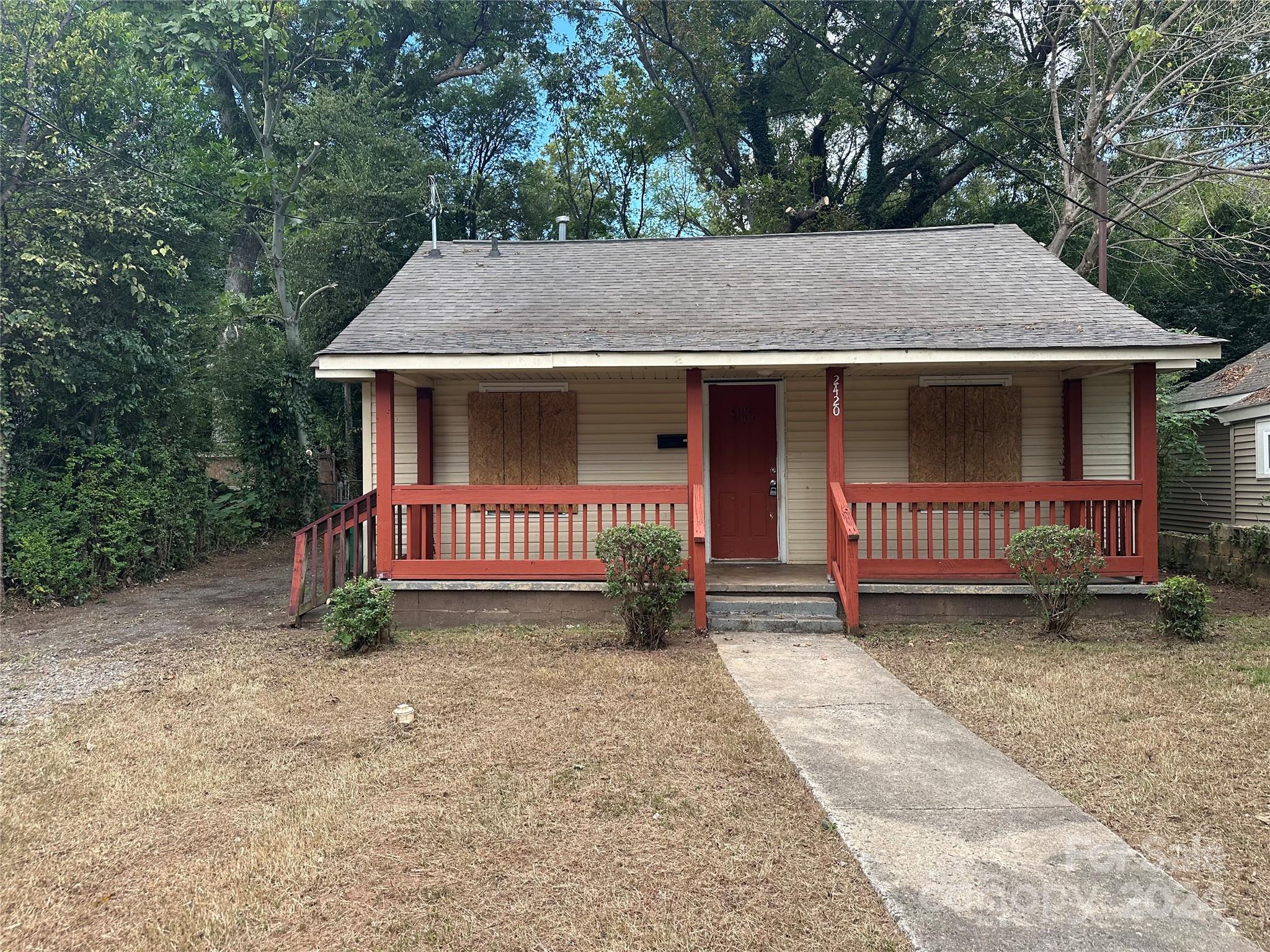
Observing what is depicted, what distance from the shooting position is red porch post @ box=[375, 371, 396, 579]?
703 centimetres

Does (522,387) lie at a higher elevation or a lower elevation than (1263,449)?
higher

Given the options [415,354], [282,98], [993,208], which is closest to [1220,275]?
[993,208]

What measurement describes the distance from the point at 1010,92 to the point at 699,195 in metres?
8.88

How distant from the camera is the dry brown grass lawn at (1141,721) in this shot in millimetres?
2840

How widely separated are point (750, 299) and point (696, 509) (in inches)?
116

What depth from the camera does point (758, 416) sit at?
27.4 feet

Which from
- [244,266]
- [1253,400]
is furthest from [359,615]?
[244,266]

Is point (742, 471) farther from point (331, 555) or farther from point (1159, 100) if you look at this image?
point (1159, 100)

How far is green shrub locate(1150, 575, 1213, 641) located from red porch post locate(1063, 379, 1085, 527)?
197 centimetres

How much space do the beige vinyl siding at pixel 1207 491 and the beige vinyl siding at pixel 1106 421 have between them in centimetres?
441

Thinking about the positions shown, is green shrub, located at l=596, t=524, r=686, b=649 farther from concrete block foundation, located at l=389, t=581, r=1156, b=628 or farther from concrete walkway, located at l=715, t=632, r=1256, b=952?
concrete walkway, located at l=715, t=632, r=1256, b=952

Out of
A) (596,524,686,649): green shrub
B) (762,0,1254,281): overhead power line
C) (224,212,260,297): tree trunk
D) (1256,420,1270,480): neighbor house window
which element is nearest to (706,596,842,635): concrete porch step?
(596,524,686,649): green shrub

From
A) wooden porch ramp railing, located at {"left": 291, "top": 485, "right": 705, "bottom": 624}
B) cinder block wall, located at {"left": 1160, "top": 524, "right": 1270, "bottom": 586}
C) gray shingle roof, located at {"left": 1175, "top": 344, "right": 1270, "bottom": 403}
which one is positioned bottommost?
cinder block wall, located at {"left": 1160, "top": 524, "right": 1270, "bottom": 586}

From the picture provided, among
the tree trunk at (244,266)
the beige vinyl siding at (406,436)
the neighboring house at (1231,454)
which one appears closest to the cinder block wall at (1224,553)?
the neighboring house at (1231,454)
